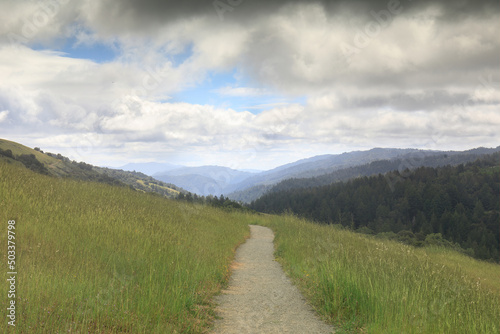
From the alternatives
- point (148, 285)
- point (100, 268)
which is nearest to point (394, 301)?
point (148, 285)

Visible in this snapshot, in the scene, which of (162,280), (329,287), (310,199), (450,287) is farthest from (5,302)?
(310,199)

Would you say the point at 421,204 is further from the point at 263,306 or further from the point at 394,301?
the point at 263,306

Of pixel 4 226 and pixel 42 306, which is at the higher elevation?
pixel 4 226

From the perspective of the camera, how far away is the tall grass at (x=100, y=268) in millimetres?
4367

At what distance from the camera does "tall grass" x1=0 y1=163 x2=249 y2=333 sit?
4367 mm

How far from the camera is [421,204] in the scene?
435 ft

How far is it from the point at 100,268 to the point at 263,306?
3.95m

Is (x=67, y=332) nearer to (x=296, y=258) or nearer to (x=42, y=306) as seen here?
(x=42, y=306)

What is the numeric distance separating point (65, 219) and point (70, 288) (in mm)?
4337

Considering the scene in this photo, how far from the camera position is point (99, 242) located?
7477 millimetres

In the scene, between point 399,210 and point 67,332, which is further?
point 399,210

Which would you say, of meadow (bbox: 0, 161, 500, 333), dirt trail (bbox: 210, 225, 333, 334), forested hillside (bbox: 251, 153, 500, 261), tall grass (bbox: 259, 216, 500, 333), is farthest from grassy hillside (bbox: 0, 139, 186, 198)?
forested hillside (bbox: 251, 153, 500, 261)

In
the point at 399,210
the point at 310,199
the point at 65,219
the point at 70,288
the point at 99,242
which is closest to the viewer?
the point at 70,288

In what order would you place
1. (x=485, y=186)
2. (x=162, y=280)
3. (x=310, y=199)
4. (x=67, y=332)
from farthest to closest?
(x=310, y=199)
(x=485, y=186)
(x=162, y=280)
(x=67, y=332)
